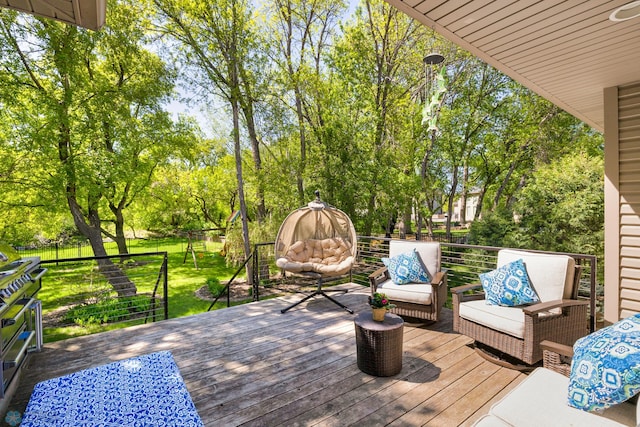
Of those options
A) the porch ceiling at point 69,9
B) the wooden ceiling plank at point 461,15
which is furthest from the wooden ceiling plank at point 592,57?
the porch ceiling at point 69,9

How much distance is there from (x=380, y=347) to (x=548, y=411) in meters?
1.25

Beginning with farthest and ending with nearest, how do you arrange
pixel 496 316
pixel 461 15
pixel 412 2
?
pixel 496 316, pixel 461 15, pixel 412 2

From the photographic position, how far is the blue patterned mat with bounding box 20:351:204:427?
6.94ft

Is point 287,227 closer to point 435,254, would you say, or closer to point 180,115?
point 435,254

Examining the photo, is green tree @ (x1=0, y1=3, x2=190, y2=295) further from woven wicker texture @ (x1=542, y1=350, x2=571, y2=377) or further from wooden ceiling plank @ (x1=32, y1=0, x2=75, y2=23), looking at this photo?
woven wicker texture @ (x1=542, y1=350, x2=571, y2=377)

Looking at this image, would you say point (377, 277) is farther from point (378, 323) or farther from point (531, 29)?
point (531, 29)

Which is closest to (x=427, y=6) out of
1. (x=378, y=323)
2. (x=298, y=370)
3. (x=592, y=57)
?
(x=592, y=57)

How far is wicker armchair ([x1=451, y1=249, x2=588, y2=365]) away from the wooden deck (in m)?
0.22

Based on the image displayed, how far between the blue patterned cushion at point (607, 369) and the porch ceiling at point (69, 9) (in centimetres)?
304

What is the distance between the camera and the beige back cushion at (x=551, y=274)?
2.84m

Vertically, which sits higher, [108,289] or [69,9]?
[69,9]

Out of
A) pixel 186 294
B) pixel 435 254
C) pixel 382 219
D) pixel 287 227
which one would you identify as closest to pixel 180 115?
pixel 186 294

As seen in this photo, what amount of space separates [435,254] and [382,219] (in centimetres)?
667

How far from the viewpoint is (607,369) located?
1.40 m
